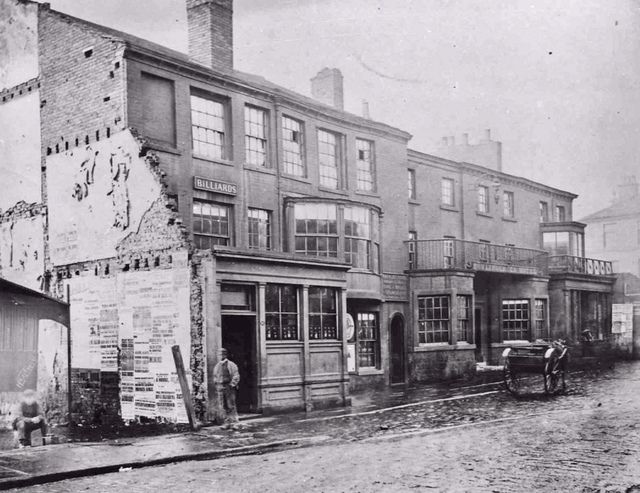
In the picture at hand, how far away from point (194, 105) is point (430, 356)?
1233cm

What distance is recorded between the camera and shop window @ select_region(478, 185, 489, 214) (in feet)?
108

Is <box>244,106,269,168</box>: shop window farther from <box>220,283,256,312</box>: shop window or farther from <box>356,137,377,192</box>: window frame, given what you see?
<box>220,283,256,312</box>: shop window

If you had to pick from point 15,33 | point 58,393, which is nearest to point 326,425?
point 58,393

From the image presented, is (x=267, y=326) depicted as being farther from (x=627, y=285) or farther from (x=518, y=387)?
(x=627, y=285)

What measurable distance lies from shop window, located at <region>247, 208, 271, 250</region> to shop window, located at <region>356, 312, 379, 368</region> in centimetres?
472

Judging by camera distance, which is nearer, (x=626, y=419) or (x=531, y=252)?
(x=626, y=419)

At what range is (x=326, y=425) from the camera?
15.0 meters

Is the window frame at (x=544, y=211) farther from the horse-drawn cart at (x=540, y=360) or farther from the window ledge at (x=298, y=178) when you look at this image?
the horse-drawn cart at (x=540, y=360)

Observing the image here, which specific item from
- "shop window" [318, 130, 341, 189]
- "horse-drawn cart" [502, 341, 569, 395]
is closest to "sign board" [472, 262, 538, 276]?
"shop window" [318, 130, 341, 189]

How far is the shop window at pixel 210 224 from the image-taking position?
765 inches

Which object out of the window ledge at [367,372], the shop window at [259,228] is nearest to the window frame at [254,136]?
the shop window at [259,228]

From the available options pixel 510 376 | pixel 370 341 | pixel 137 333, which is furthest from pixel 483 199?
pixel 137 333

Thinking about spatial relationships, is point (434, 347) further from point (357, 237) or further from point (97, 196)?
point (97, 196)

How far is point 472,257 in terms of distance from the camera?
98.5 feet
